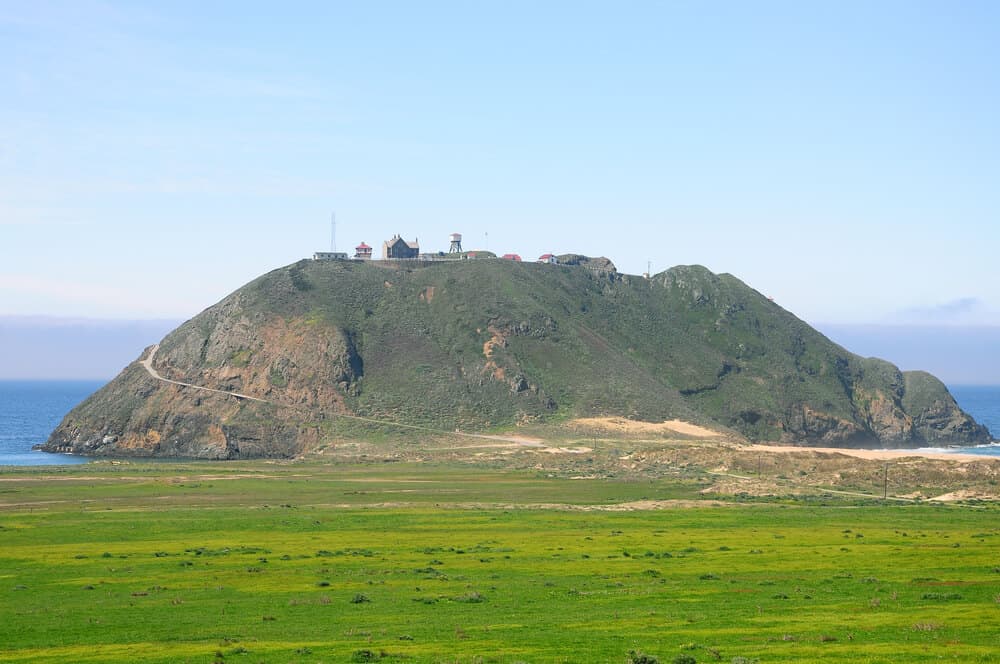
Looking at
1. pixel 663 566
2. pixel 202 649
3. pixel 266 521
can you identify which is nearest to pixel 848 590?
pixel 663 566

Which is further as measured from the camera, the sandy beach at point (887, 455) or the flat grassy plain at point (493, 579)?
the sandy beach at point (887, 455)

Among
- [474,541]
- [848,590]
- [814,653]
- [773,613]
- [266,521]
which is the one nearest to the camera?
[814,653]

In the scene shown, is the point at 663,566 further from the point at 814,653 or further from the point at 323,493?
the point at 323,493

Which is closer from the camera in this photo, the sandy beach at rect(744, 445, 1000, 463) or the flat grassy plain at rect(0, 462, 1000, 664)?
the flat grassy plain at rect(0, 462, 1000, 664)

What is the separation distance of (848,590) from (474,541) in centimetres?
2801

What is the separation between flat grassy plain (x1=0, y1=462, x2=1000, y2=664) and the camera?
40.5m

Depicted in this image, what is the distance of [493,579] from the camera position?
5697cm

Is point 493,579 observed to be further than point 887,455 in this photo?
No

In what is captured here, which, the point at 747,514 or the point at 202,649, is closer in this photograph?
the point at 202,649

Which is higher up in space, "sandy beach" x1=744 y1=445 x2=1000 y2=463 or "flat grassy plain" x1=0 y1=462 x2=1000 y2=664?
"sandy beach" x1=744 y1=445 x2=1000 y2=463

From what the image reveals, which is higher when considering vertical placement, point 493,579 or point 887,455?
point 887,455

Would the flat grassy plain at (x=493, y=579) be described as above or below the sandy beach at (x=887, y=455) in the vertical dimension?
below

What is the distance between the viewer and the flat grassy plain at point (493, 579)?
133 feet

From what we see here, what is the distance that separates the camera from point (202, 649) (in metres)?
40.4
